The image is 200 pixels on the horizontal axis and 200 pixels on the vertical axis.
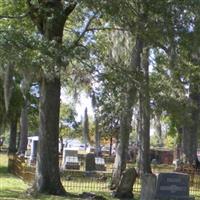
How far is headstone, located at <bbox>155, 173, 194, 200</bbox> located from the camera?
50.4 ft

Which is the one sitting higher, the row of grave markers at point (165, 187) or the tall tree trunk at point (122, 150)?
the tall tree trunk at point (122, 150)

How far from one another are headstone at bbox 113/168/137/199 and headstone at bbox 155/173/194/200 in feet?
9.46

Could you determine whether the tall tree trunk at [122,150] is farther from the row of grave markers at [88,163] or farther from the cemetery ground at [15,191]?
the row of grave markers at [88,163]

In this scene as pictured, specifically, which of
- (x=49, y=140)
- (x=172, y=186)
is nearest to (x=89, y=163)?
(x=49, y=140)

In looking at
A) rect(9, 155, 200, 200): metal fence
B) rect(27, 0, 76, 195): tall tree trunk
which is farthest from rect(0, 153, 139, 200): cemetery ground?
rect(27, 0, 76, 195): tall tree trunk

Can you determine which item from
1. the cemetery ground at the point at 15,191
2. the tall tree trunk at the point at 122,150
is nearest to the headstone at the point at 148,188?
the cemetery ground at the point at 15,191

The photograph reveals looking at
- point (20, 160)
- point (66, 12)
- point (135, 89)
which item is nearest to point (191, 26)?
point (135, 89)

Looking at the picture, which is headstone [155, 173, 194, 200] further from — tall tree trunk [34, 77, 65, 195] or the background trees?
tall tree trunk [34, 77, 65, 195]

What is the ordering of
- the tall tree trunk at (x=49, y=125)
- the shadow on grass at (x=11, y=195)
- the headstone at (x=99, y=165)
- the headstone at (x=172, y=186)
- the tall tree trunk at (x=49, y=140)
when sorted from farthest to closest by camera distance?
the headstone at (x=99, y=165) → the tall tree trunk at (x=49, y=140) → the tall tree trunk at (x=49, y=125) → the shadow on grass at (x=11, y=195) → the headstone at (x=172, y=186)

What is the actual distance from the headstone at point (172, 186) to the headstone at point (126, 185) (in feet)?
9.46

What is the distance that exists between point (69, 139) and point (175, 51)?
259ft

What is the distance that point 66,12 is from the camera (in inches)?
704

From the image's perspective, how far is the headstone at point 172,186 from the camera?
15.4 meters

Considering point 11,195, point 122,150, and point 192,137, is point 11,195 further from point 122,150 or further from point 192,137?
point 192,137
